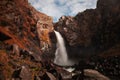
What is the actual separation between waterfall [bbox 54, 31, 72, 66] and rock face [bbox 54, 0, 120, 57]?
Answer: 8.64 feet

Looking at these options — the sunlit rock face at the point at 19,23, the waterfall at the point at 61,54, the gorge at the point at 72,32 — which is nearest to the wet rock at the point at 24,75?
the sunlit rock face at the point at 19,23

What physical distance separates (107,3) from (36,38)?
39771mm

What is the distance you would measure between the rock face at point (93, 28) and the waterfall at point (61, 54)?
2.63 m

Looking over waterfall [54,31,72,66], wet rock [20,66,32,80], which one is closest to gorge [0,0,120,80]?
waterfall [54,31,72,66]

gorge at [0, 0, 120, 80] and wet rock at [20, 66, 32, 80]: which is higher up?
gorge at [0, 0, 120, 80]

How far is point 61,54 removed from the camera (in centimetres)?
9550

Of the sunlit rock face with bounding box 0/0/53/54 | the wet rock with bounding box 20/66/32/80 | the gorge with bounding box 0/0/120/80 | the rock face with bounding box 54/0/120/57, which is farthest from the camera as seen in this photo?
the rock face with bounding box 54/0/120/57

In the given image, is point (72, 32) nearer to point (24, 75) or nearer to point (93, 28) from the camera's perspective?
point (93, 28)

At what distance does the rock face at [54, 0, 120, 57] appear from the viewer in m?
92.5

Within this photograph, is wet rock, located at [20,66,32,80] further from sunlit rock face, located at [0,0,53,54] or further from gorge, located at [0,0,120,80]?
gorge, located at [0,0,120,80]

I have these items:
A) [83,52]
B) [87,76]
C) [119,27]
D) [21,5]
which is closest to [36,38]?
[21,5]

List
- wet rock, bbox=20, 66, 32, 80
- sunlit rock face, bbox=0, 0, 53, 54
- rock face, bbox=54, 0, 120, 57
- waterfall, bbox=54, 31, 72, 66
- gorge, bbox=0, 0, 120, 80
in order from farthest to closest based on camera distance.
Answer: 1. rock face, bbox=54, 0, 120, 57
2. waterfall, bbox=54, 31, 72, 66
3. gorge, bbox=0, 0, 120, 80
4. sunlit rock face, bbox=0, 0, 53, 54
5. wet rock, bbox=20, 66, 32, 80

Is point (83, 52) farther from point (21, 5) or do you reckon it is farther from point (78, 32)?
point (21, 5)

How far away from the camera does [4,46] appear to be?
4209 cm
